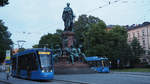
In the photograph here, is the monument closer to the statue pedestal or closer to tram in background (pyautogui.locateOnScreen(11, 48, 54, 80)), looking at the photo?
the statue pedestal

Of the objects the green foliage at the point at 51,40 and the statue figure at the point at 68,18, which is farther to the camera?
the green foliage at the point at 51,40

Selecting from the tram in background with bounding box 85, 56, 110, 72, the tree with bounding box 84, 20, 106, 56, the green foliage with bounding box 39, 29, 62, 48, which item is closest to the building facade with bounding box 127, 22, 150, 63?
the tree with bounding box 84, 20, 106, 56

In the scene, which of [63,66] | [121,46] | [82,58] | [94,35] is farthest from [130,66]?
[63,66]

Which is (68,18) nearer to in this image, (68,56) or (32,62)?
(68,56)

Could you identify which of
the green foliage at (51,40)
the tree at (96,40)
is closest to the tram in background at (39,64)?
the tree at (96,40)

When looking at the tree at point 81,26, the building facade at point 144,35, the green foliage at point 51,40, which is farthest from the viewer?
the green foliage at point 51,40

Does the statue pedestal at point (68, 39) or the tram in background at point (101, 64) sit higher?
the statue pedestal at point (68, 39)

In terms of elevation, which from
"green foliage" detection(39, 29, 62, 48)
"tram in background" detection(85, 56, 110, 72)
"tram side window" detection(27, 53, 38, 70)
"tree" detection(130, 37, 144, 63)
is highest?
"green foliage" detection(39, 29, 62, 48)

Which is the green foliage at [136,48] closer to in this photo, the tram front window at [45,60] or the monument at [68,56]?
the monument at [68,56]

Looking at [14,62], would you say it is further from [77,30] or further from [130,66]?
[130,66]

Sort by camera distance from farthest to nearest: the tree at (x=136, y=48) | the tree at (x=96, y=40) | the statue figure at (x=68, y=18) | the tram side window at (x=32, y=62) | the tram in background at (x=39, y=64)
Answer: the tree at (x=136, y=48), the tree at (x=96, y=40), the statue figure at (x=68, y=18), the tram side window at (x=32, y=62), the tram in background at (x=39, y=64)

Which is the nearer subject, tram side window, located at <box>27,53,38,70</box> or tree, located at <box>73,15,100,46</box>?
tram side window, located at <box>27,53,38,70</box>

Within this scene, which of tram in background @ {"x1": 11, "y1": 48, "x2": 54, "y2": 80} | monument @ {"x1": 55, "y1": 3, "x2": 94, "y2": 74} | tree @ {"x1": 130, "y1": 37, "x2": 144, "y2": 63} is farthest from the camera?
tree @ {"x1": 130, "y1": 37, "x2": 144, "y2": 63}

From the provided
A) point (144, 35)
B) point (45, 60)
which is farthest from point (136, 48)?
point (45, 60)
